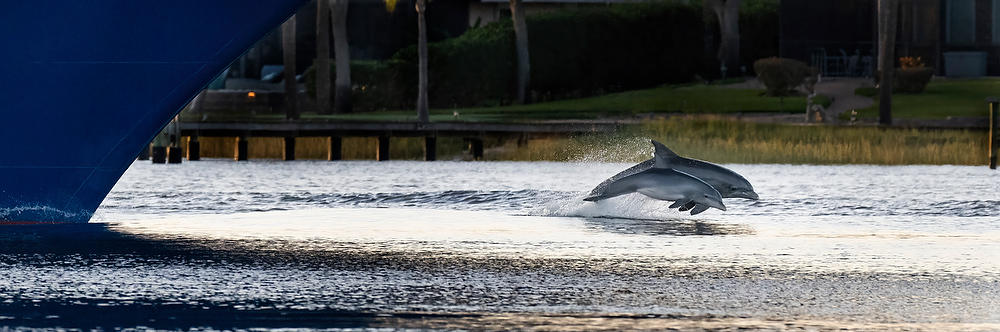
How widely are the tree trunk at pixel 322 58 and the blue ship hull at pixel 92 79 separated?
39.5m

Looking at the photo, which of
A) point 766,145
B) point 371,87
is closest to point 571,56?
point 371,87

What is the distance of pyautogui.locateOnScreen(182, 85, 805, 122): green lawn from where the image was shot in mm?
56219

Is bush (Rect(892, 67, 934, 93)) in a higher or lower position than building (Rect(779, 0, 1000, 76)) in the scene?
lower

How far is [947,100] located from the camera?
179ft

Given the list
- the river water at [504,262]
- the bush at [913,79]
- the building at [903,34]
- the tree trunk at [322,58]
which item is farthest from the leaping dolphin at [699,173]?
the tree trunk at [322,58]

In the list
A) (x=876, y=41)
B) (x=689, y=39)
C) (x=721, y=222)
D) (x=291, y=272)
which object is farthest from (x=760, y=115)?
(x=291, y=272)

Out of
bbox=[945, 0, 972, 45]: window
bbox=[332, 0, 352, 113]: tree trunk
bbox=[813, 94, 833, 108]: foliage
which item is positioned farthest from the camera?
bbox=[332, 0, 352, 113]: tree trunk

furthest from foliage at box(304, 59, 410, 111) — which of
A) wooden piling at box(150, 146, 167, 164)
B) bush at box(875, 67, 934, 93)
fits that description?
wooden piling at box(150, 146, 167, 164)

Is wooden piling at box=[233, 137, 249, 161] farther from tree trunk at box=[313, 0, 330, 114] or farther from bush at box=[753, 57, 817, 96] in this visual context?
bush at box=[753, 57, 817, 96]

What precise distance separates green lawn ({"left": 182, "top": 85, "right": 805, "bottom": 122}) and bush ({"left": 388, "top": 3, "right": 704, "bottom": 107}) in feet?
4.73

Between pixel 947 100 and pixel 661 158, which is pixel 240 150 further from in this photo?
pixel 661 158

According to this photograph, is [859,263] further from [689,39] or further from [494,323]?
[689,39]

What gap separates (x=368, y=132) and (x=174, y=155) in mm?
5187

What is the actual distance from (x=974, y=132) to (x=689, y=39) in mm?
20507
